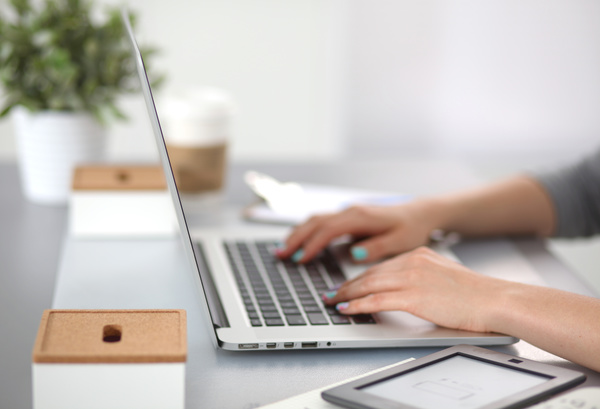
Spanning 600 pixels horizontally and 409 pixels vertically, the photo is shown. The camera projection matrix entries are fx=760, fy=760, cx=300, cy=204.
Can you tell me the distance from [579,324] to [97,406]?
457mm

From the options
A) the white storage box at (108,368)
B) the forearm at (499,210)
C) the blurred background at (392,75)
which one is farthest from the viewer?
the blurred background at (392,75)

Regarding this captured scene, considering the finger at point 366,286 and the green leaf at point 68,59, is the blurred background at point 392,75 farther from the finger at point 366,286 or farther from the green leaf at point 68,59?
the finger at point 366,286

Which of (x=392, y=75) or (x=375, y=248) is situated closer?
(x=375, y=248)

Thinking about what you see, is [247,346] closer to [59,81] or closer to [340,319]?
[340,319]

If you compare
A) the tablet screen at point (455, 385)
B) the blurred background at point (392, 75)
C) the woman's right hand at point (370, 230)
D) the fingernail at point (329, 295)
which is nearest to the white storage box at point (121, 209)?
the woman's right hand at point (370, 230)

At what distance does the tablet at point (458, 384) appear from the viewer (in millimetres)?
623

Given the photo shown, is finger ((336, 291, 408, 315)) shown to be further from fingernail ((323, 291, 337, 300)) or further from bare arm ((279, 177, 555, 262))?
bare arm ((279, 177, 555, 262))

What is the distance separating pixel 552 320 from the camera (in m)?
0.75

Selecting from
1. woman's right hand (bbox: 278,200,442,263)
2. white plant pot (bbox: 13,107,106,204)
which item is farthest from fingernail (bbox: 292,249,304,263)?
white plant pot (bbox: 13,107,106,204)

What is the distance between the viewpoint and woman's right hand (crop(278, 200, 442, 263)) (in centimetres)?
103

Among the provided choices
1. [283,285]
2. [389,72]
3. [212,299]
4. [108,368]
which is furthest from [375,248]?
[389,72]

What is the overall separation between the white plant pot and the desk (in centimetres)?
4

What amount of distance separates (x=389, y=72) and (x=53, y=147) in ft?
6.13

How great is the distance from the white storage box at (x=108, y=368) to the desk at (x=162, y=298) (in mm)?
56
